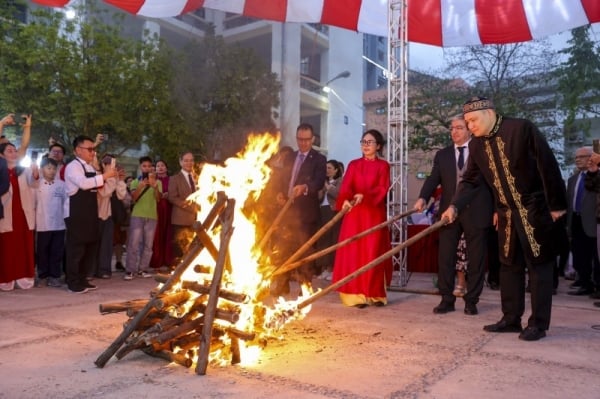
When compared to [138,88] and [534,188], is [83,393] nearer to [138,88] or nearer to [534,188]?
[534,188]

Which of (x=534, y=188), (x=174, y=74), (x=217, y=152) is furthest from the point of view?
(x=217, y=152)

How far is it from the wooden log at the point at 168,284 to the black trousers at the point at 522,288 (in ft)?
8.06

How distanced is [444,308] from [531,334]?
122 cm

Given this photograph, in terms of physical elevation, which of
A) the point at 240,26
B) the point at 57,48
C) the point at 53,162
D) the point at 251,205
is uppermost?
the point at 240,26

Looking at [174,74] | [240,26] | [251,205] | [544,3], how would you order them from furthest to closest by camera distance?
[240,26]
[174,74]
[544,3]
[251,205]

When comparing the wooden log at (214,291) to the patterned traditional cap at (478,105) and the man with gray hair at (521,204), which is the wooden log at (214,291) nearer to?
the man with gray hair at (521,204)

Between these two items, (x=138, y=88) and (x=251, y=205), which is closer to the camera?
(x=251, y=205)

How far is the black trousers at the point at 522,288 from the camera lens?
4.04 metres

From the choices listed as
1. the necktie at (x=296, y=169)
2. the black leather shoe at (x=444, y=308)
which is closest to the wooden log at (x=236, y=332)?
the black leather shoe at (x=444, y=308)

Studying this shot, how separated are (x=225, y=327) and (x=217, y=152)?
14925 mm

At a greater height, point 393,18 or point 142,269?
point 393,18

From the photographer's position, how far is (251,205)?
4.40 m

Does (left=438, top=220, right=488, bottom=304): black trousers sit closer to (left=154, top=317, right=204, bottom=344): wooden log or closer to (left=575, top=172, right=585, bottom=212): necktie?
(left=575, top=172, right=585, bottom=212): necktie

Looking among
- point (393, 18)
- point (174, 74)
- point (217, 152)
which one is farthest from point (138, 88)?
point (393, 18)
